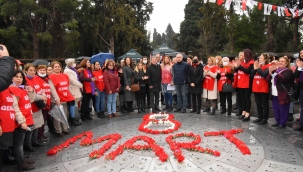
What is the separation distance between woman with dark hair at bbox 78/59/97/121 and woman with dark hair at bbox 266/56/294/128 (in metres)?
5.29

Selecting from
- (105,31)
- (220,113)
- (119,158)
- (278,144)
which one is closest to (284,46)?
(105,31)

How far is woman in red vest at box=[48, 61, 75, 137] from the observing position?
6264 millimetres

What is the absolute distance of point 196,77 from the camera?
8.32 meters

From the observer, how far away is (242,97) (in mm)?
7445

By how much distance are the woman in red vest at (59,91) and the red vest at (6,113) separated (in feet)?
7.18

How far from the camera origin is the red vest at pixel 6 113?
12.7 ft

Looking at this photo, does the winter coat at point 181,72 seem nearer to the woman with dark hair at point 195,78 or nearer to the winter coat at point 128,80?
the woman with dark hair at point 195,78

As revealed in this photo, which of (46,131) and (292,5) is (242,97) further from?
(292,5)

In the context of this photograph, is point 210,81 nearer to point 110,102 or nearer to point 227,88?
point 227,88

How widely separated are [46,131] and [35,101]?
1991 millimetres

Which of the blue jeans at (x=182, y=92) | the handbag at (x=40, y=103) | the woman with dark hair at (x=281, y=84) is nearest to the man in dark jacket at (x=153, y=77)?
the blue jeans at (x=182, y=92)

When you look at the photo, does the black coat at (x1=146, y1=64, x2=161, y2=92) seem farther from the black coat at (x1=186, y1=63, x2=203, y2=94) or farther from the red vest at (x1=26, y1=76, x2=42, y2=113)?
the red vest at (x1=26, y1=76, x2=42, y2=113)

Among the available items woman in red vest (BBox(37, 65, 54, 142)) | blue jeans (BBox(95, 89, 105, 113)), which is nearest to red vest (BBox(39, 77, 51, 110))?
woman in red vest (BBox(37, 65, 54, 142))

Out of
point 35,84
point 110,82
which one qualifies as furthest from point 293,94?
point 35,84
